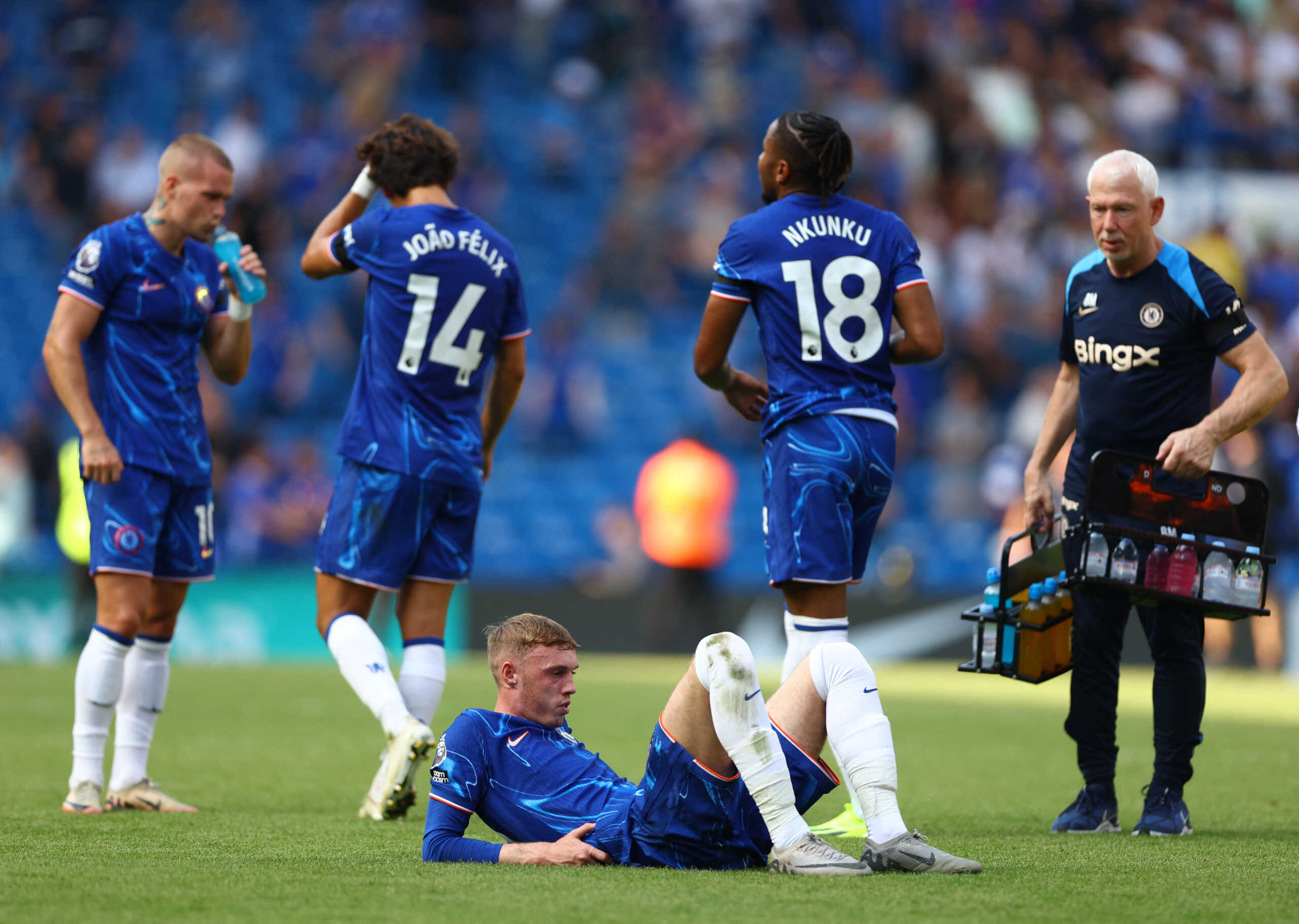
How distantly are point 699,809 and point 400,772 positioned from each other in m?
1.66

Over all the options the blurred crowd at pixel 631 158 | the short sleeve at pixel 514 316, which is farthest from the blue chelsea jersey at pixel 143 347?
the blurred crowd at pixel 631 158

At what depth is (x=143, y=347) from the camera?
6.29 meters

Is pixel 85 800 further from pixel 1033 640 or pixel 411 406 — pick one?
pixel 1033 640

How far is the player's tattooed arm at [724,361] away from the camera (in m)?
5.38

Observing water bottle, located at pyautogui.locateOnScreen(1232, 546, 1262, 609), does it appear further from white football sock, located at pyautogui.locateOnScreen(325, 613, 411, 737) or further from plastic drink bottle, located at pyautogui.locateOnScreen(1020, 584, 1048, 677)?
white football sock, located at pyautogui.locateOnScreen(325, 613, 411, 737)

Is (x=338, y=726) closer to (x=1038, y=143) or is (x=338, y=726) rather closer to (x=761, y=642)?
(x=761, y=642)

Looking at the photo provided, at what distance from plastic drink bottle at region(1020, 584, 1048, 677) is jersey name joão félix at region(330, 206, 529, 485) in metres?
2.09

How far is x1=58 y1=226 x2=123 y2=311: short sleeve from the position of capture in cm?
620

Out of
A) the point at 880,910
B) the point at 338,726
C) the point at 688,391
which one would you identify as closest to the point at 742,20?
the point at 688,391

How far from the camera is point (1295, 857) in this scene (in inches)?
191

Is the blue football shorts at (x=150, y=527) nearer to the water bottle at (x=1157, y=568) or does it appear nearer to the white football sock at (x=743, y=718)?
the white football sock at (x=743, y=718)

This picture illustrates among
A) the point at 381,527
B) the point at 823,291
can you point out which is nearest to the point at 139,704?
the point at 381,527

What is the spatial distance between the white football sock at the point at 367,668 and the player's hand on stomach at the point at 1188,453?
8.90 ft

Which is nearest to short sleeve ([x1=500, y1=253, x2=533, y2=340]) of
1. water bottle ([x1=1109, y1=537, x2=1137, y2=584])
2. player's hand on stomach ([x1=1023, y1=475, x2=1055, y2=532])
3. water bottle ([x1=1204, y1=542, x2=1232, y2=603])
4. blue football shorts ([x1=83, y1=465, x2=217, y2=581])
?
blue football shorts ([x1=83, y1=465, x2=217, y2=581])
